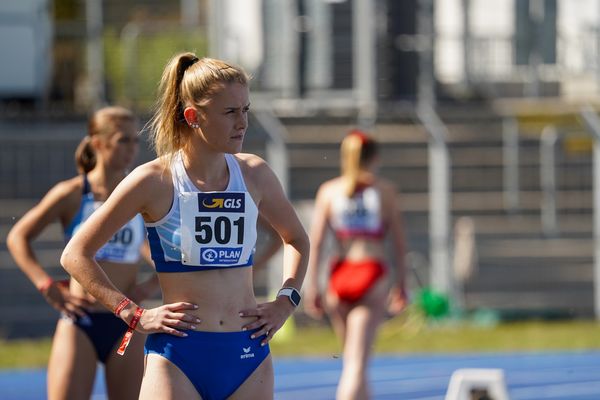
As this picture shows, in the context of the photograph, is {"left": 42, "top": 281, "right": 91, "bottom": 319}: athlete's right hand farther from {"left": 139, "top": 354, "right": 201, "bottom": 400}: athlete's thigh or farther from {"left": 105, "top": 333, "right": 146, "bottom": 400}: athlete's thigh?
{"left": 139, "top": 354, "right": 201, "bottom": 400}: athlete's thigh

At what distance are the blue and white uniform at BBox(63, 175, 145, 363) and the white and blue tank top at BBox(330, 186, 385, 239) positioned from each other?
2634 millimetres

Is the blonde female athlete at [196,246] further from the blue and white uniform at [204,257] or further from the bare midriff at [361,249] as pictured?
the bare midriff at [361,249]

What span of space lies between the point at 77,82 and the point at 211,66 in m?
19.4

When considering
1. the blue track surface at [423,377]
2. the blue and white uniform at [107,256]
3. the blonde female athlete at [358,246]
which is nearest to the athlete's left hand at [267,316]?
the blue and white uniform at [107,256]

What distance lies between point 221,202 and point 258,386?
701 millimetres

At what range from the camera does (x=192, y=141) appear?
5.40m

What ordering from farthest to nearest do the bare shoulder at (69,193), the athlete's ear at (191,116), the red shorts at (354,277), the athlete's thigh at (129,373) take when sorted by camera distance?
the red shorts at (354,277), the bare shoulder at (69,193), the athlete's thigh at (129,373), the athlete's ear at (191,116)

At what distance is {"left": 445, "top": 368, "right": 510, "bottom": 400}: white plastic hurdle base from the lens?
22.2ft

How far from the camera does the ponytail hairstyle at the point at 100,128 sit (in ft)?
23.1

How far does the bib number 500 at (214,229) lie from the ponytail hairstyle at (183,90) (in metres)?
0.27

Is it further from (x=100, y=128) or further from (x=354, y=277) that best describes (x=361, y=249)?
(x=100, y=128)

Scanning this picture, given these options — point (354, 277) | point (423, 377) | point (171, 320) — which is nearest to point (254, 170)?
point (171, 320)

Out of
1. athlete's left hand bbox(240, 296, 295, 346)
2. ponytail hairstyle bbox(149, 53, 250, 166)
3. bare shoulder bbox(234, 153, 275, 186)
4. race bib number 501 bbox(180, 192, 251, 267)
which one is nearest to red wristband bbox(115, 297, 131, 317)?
race bib number 501 bbox(180, 192, 251, 267)

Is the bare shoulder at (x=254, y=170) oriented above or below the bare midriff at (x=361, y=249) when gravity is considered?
above
